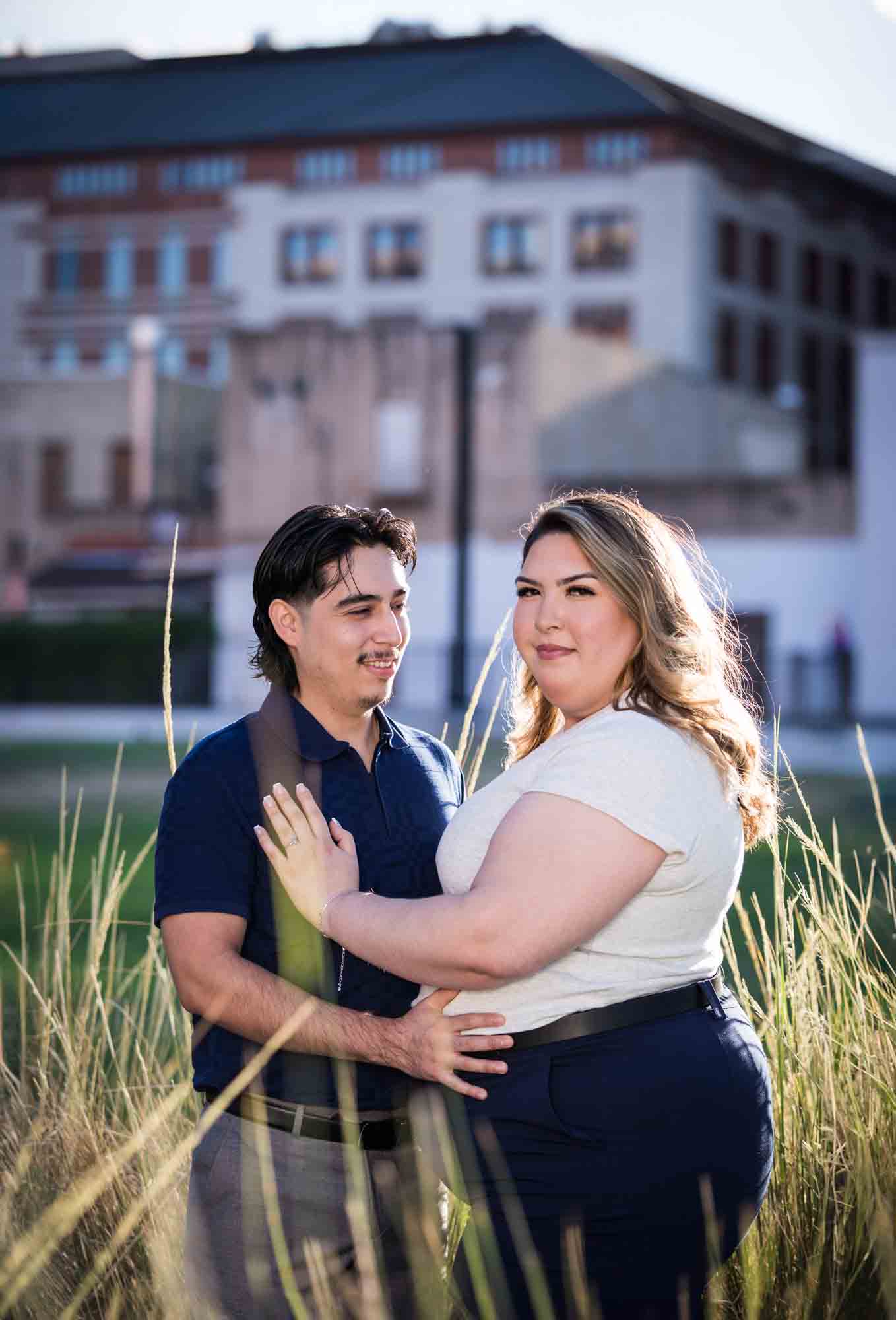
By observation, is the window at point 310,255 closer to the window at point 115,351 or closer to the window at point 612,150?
the window at point 115,351

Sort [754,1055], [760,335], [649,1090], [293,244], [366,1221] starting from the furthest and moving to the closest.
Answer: [293,244]
[760,335]
[366,1221]
[754,1055]
[649,1090]

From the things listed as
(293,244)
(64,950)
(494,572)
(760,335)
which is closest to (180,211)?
(293,244)

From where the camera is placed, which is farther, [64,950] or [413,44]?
[413,44]

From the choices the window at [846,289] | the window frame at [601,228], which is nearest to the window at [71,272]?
the window frame at [601,228]

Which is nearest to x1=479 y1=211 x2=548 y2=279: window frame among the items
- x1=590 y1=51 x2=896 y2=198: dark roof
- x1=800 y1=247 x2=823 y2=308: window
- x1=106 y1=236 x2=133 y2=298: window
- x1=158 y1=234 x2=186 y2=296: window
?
x1=590 y1=51 x2=896 y2=198: dark roof

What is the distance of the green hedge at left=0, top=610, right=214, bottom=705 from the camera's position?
33.6m

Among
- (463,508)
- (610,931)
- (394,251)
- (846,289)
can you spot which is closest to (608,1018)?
(610,931)

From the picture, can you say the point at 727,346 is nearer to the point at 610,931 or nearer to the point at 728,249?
the point at 728,249

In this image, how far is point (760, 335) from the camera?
47.7 m

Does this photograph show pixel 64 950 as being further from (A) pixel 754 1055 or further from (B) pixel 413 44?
(B) pixel 413 44

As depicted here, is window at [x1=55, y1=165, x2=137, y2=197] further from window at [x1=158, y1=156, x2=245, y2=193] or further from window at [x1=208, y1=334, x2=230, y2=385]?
window at [x1=208, y1=334, x2=230, y2=385]

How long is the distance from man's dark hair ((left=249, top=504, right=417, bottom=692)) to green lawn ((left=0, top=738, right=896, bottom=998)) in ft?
5.82

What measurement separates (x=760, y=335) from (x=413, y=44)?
46.7 ft

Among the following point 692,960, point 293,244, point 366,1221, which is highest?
point 293,244
